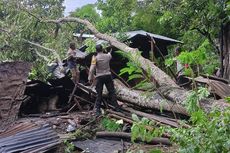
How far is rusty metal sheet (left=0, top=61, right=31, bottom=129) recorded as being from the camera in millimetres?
7398

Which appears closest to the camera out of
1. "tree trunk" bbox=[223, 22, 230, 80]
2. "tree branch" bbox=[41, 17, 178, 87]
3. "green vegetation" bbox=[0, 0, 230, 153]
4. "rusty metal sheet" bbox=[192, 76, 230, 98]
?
"rusty metal sheet" bbox=[192, 76, 230, 98]

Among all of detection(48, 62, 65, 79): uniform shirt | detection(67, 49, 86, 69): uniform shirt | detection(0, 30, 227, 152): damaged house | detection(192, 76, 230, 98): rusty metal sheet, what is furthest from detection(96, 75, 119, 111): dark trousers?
detection(48, 62, 65, 79): uniform shirt

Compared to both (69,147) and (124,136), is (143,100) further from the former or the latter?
(69,147)

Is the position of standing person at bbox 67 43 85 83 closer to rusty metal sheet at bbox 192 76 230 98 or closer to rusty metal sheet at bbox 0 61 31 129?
rusty metal sheet at bbox 0 61 31 129

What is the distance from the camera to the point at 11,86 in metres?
7.57

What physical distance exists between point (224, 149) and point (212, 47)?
10.1 metres

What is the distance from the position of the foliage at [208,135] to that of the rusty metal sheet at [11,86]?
16.0 feet

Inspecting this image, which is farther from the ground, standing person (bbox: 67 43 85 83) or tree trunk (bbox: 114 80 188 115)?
standing person (bbox: 67 43 85 83)

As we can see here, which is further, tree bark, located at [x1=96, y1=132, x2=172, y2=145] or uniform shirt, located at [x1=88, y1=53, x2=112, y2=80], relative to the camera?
uniform shirt, located at [x1=88, y1=53, x2=112, y2=80]

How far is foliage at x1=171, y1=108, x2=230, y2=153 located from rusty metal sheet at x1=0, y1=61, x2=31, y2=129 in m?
4.88

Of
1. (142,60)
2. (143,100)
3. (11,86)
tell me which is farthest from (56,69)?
(143,100)

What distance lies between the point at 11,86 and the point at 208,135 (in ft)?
17.5

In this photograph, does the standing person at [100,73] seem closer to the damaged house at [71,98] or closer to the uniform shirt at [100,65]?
the uniform shirt at [100,65]

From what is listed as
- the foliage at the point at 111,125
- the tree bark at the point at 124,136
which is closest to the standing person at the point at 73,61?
the foliage at the point at 111,125
